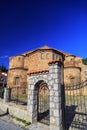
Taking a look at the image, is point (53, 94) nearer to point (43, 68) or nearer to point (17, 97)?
point (17, 97)

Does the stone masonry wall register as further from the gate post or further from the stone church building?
the stone church building

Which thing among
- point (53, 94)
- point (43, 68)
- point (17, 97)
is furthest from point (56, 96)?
point (43, 68)

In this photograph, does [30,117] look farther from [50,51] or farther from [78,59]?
[78,59]

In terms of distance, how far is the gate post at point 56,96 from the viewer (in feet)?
20.6

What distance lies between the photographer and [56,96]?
21.4 feet

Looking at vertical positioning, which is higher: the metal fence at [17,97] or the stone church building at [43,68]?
the stone church building at [43,68]

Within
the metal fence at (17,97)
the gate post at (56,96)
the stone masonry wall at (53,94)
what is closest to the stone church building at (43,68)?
the metal fence at (17,97)

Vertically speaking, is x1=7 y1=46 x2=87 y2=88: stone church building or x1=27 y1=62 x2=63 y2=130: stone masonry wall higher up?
x1=7 y1=46 x2=87 y2=88: stone church building

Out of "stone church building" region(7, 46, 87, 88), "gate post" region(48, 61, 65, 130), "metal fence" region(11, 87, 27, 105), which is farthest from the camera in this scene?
"stone church building" region(7, 46, 87, 88)

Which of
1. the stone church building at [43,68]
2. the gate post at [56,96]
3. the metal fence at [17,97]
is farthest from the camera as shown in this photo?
the stone church building at [43,68]

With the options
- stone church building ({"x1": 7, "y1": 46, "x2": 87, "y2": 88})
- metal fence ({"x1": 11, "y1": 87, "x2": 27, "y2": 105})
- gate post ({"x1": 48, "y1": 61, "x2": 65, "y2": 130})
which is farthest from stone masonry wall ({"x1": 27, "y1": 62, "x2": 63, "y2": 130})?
stone church building ({"x1": 7, "y1": 46, "x2": 87, "y2": 88})

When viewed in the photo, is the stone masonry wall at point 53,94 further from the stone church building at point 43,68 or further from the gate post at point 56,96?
the stone church building at point 43,68

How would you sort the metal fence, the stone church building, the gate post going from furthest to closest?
the stone church building → the metal fence → the gate post

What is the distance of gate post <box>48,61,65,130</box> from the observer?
20.6 feet
